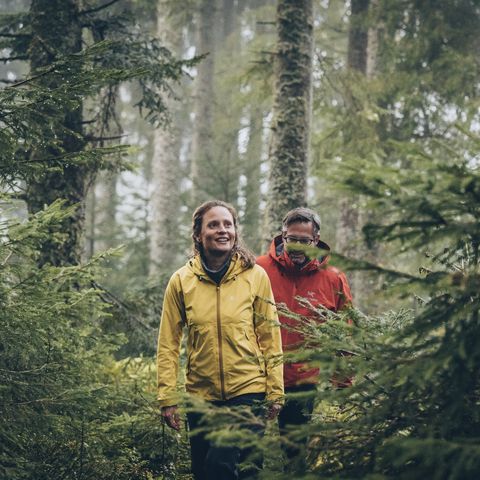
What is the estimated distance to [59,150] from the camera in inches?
232

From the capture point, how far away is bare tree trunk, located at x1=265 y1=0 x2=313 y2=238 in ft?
23.7

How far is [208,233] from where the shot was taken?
3.88 meters

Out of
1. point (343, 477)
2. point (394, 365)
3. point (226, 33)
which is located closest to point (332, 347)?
point (394, 365)

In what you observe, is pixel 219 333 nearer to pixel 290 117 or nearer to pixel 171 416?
pixel 171 416

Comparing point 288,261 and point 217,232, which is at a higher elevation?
point 217,232

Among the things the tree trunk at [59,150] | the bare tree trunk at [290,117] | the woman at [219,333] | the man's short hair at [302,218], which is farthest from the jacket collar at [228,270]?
the bare tree trunk at [290,117]

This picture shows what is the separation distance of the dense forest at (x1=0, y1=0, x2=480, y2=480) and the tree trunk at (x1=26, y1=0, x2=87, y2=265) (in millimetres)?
22

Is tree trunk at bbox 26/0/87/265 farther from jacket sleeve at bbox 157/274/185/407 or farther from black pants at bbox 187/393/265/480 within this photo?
black pants at bbox 187/393/265/480

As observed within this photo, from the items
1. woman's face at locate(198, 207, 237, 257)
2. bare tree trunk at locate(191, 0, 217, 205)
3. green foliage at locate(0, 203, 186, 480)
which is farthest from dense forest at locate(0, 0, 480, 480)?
bare tree trunk at locate(191, 0, 217, 205)

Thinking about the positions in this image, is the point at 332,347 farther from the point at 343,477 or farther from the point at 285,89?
the point at 285,89

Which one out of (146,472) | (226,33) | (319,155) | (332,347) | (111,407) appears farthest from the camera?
(226,33)

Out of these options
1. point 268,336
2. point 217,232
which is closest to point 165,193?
point 217,232

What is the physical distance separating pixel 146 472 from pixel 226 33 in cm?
2496

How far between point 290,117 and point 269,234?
1.51m
